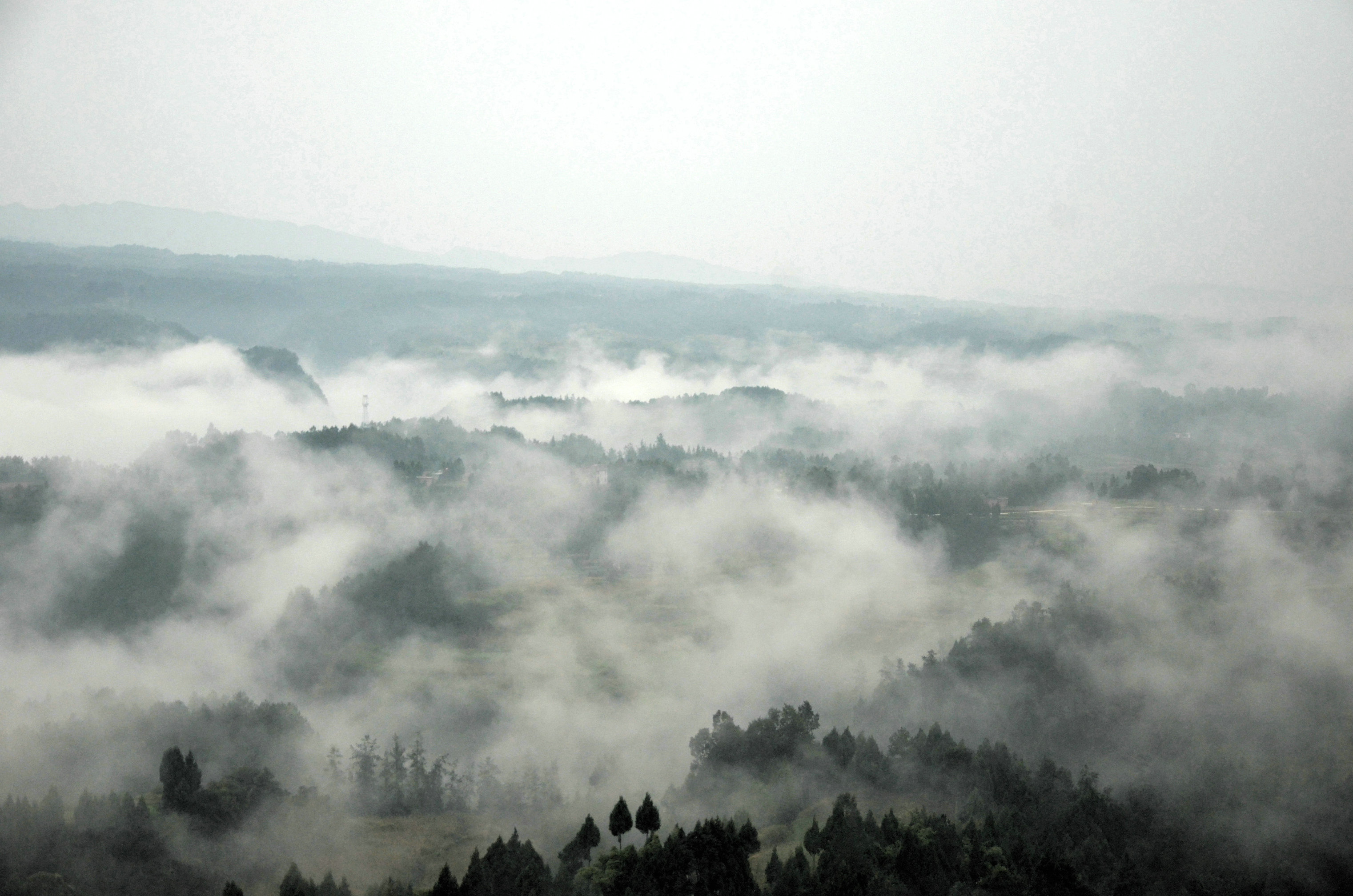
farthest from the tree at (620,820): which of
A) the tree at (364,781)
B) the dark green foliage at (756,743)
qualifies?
the tree at (364,781)

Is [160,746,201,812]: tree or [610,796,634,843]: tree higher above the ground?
[610,796,634,843]: tree

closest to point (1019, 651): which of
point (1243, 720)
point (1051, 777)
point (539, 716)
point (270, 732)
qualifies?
point (1243, 720)

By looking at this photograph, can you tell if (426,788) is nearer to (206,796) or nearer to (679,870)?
(206,796)

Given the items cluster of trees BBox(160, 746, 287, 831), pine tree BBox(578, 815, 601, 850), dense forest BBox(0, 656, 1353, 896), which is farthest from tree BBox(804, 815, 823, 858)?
cluster of trees BBox(160, 746, 287, 831)

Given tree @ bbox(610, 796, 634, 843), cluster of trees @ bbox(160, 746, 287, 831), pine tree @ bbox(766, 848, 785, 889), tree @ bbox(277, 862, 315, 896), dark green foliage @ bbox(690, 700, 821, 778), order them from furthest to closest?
dark green foliage @ bbox(690, 700, 821, 778) < cluster of trees @ bbox(160, 746, 287, 831) < tree @ bbox(610, 796, 634, 843) < pine tree @ bbox(766, 848, 785, 889) < tree @ bbox(277, 862, 315, 896)

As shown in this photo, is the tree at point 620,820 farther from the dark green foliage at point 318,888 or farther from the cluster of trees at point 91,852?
the cluster of trees at point 91,852

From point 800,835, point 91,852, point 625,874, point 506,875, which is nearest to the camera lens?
point 625,874

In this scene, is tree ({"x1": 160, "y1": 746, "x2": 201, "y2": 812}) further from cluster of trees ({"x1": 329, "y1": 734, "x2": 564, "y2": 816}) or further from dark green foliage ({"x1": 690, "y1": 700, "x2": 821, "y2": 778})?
dark green foliage ({"x1": 690, "y1": 700, "x2": 821, "y2": 778})

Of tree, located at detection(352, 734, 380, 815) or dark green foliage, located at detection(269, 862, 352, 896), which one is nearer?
dark green foliage, located at detection(269, 862, 352, 896)

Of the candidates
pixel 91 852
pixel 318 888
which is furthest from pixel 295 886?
pixel 91 852
